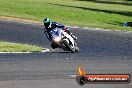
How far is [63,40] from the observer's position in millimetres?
21172

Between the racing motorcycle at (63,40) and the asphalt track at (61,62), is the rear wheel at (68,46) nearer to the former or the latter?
the racing motorcycle at (63,40)

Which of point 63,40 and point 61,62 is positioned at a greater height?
point 61,62

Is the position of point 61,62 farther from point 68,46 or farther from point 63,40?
point 63,40

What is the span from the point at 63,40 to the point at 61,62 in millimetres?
3764

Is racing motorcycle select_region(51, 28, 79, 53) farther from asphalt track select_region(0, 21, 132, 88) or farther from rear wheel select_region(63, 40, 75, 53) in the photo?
asphalt track select_region(0, 21, 132, 88)

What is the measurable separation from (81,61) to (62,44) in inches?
137

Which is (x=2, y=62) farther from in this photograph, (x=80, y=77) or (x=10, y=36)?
(x=10, y=36)

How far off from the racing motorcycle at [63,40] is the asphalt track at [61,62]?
1.28 feet

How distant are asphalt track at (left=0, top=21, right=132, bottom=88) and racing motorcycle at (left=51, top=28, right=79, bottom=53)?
0.39m

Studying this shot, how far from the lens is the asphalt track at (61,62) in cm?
1334

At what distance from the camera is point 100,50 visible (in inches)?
887

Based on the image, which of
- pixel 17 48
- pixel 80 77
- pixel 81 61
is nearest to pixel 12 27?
pixel 17 48

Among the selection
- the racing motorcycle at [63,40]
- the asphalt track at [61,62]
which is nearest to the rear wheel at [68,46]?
the racing motorcycle at [63,40]

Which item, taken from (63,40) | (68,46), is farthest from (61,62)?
(63,40)
